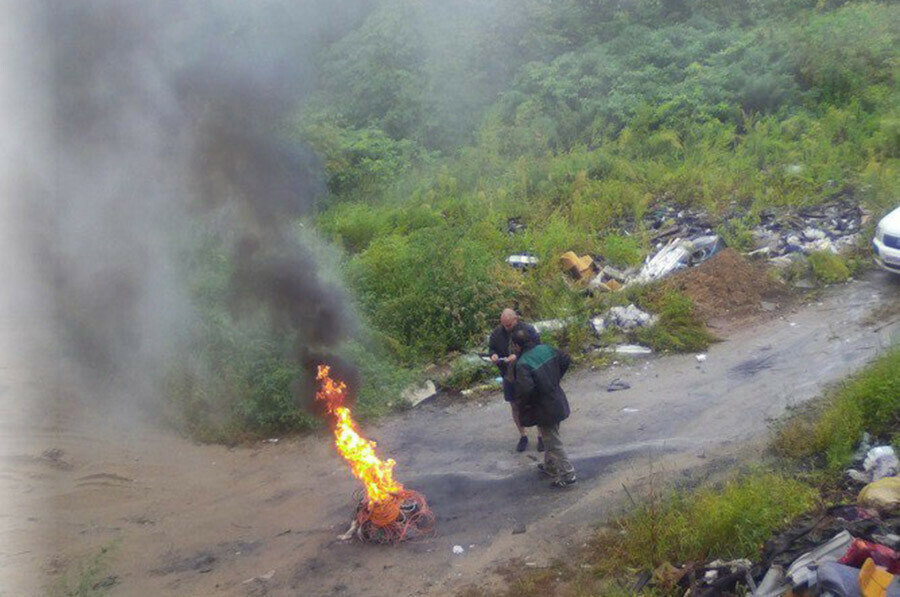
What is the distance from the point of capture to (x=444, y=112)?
17.3 m

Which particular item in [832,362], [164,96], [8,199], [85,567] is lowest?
[832,362]

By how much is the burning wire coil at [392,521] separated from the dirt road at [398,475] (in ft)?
0.33

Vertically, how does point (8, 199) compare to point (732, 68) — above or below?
above

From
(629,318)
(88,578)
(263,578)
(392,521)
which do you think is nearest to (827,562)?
(392,521)

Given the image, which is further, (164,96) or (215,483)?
(164,96)

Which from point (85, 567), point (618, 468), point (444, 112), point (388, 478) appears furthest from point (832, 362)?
point (444, 112)

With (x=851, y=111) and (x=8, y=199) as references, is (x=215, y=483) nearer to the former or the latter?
(x=8, y=199)

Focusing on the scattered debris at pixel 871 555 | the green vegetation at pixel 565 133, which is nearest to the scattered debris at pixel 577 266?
the green vegetation at pixel 565 133

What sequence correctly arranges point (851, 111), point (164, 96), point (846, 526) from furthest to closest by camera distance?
point (851, 111)
point (164, 96)
point (846, 526)

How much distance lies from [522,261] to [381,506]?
5.65 meters

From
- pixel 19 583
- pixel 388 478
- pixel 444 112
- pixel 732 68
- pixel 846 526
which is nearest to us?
pixel 846 526

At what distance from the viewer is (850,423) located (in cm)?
620

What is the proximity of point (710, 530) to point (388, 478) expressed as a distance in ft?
8.58

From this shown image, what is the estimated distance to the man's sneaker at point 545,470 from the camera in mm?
6775
